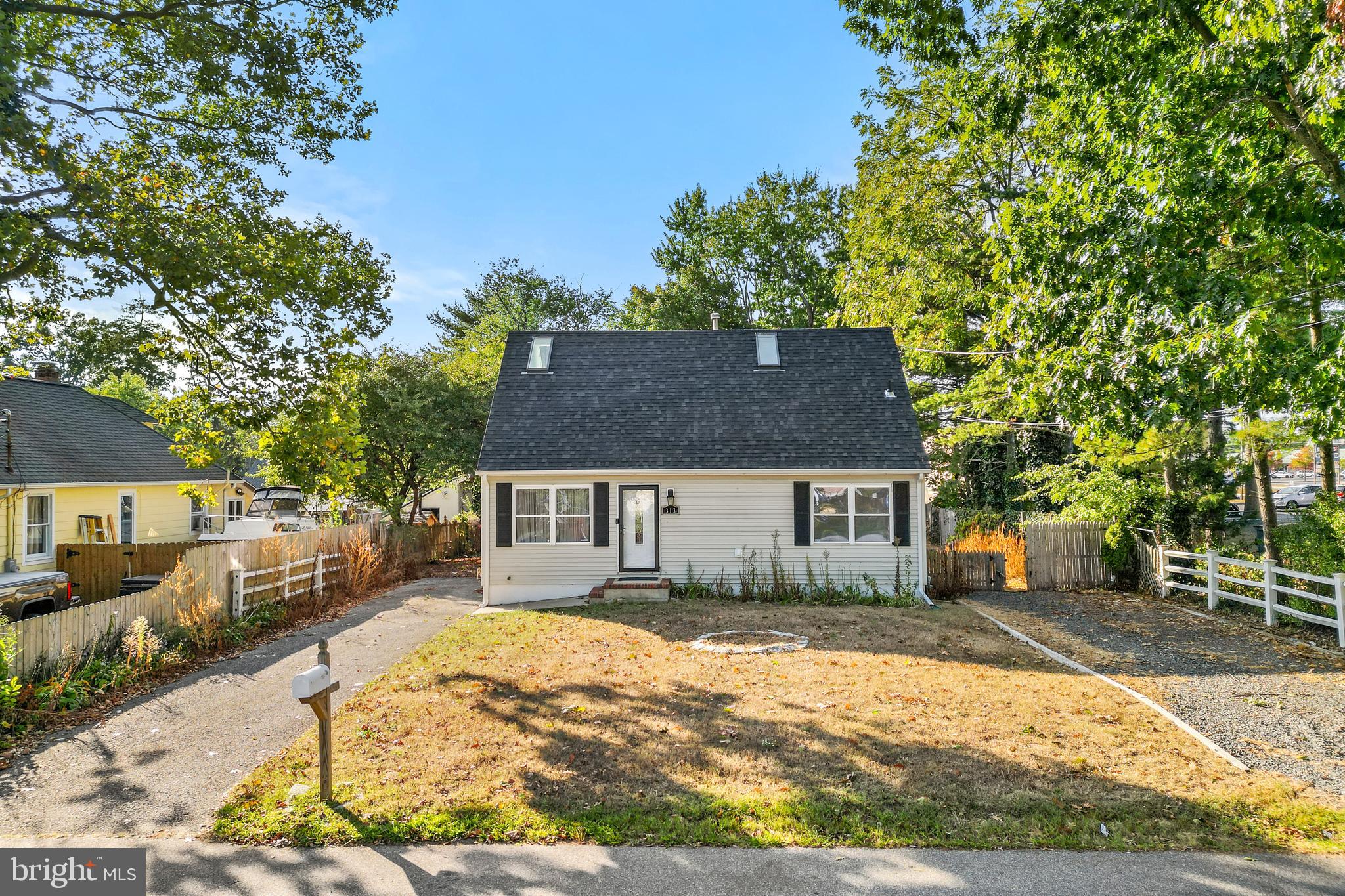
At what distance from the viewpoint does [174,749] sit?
670cm

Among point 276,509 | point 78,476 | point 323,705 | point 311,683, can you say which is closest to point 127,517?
point 78,476

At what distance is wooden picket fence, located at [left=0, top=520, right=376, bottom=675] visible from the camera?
7875 millimetres

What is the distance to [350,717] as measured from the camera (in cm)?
736

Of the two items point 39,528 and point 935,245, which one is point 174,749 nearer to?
point 39,528

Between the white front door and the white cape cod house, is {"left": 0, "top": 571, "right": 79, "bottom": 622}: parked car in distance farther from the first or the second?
the white front door

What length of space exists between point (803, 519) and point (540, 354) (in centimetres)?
809

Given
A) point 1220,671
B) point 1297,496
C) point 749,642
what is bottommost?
point 1220,671

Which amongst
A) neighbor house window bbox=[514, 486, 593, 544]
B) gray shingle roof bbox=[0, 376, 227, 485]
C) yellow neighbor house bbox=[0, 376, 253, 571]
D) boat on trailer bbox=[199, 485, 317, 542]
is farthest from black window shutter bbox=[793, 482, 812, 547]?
gray shingle roof bbox=[0, 376, 227, 485]

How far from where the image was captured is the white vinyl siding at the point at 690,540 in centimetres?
1460

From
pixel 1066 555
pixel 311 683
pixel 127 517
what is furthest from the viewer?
pixel 127 517

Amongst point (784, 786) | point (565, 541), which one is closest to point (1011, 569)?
point (565, 541)

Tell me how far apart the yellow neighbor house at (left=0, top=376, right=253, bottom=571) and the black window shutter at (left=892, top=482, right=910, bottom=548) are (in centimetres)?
1369

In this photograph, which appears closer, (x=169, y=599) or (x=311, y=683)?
(x=311, y=683)

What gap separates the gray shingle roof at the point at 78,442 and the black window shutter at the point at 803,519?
58.0 feet
